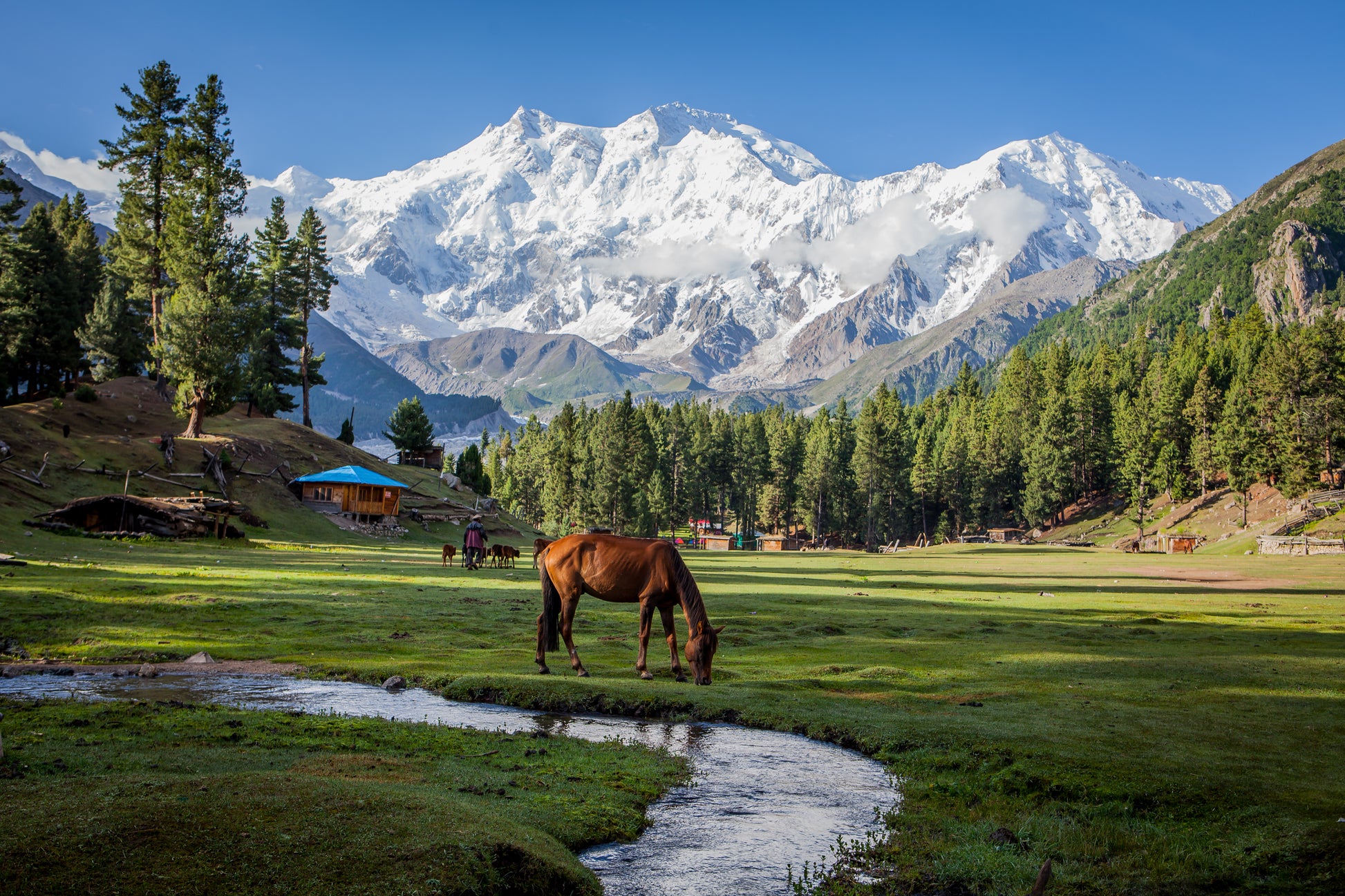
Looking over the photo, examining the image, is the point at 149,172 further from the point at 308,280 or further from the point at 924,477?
the point at 924,477

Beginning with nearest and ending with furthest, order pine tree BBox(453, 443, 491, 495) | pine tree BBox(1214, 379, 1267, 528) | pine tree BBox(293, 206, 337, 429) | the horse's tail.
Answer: the horse's tail < pine tree BBox(1214, 379, 1267, 528) < pine tree BBox(293, 206, 337, 429) < pine tree BBox(453, 443, 491, 495)

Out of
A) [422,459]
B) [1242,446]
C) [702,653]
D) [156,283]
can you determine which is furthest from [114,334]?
[1242,446]

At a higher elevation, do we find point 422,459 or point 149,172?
point 149,172

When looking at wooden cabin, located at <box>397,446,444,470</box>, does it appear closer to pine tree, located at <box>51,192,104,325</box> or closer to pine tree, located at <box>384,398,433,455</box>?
pine tree, located at <box>384,398,433,455</box>

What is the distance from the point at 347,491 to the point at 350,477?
190cm

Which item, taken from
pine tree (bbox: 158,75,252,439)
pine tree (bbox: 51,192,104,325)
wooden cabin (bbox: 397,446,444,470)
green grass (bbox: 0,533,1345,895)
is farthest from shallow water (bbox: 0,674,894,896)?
wooden cabin (bbox: 397,446,444,470)

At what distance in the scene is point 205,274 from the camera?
7900 cm

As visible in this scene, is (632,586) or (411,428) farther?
(411,428)

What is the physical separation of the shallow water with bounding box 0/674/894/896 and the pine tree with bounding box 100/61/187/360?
79985 mm

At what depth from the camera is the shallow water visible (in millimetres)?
8688

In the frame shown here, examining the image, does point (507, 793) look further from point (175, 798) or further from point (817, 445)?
point (817, 445)

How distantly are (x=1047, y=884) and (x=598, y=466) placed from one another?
11815 centimetres

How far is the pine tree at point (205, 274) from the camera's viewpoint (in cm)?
7338

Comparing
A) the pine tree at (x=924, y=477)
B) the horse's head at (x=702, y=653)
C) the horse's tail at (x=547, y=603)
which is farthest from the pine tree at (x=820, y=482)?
the horse's head at (x=702, y=653)
